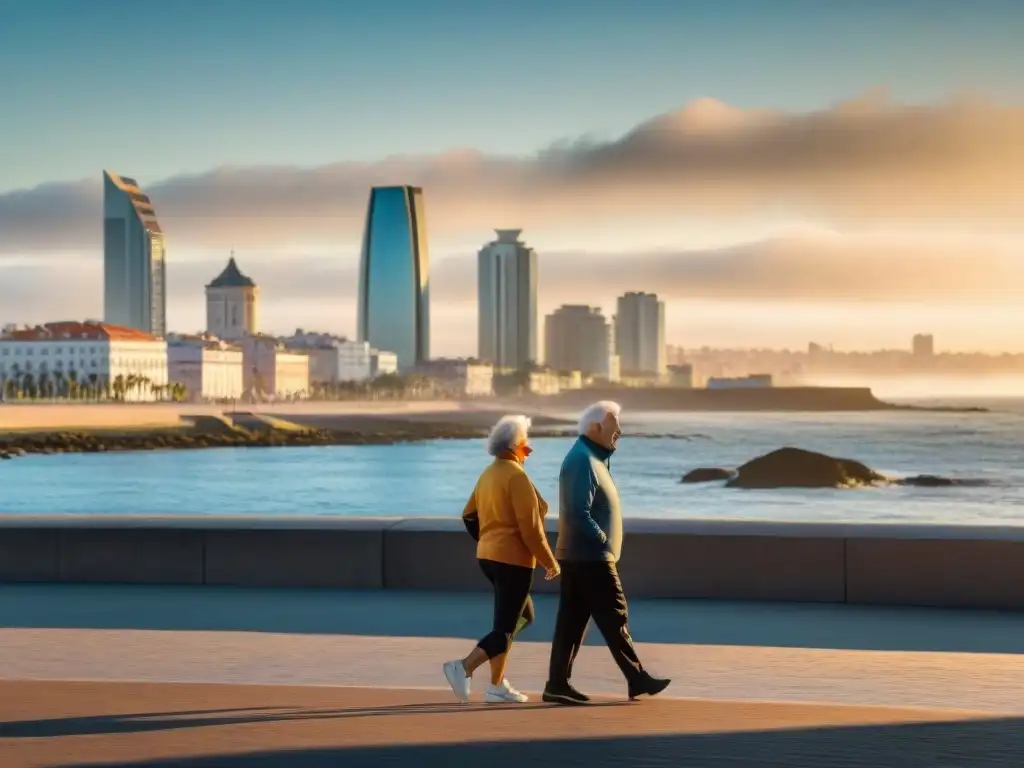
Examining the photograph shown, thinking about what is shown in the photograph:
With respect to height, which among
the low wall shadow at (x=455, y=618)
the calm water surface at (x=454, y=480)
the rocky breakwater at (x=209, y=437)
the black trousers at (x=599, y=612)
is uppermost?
the black trousers at (x=599, y=612)

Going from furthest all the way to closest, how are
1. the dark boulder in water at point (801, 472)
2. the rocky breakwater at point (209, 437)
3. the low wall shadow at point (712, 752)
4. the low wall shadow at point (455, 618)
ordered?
the rocky breakwater at point (209, 437) → the dark boulder in water at point (801, 472) → the low wall shadow at point (455, 618) → the low wall shadow at point (712, 752)

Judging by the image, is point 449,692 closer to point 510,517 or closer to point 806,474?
point 510,517

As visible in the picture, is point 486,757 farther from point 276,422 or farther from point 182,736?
point 276,422

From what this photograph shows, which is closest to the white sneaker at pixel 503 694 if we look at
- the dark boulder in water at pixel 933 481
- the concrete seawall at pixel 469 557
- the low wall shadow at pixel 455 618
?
the low wall shadow at pixel 455 618

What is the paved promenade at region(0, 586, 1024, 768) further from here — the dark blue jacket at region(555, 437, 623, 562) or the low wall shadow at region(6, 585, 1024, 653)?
the dark blue jacket at region(555, 437, 623, 562)

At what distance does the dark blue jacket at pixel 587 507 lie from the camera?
8477mm

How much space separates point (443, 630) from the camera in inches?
454

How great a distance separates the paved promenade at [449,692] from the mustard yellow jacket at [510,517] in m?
0.77

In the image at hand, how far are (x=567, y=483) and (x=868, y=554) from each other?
193 inches

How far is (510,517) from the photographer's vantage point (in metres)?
8.66

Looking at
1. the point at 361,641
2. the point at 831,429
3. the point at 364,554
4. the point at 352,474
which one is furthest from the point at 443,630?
the point at 831,429

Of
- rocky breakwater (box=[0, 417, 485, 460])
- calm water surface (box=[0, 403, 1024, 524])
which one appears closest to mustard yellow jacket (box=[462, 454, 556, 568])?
calm water surface (box=[0, 403, 1024, 524])

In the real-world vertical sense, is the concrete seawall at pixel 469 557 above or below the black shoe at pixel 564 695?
above

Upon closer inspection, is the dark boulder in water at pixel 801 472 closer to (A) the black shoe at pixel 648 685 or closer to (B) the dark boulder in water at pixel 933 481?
(B) the dark boulder in water at pixel 933 481
